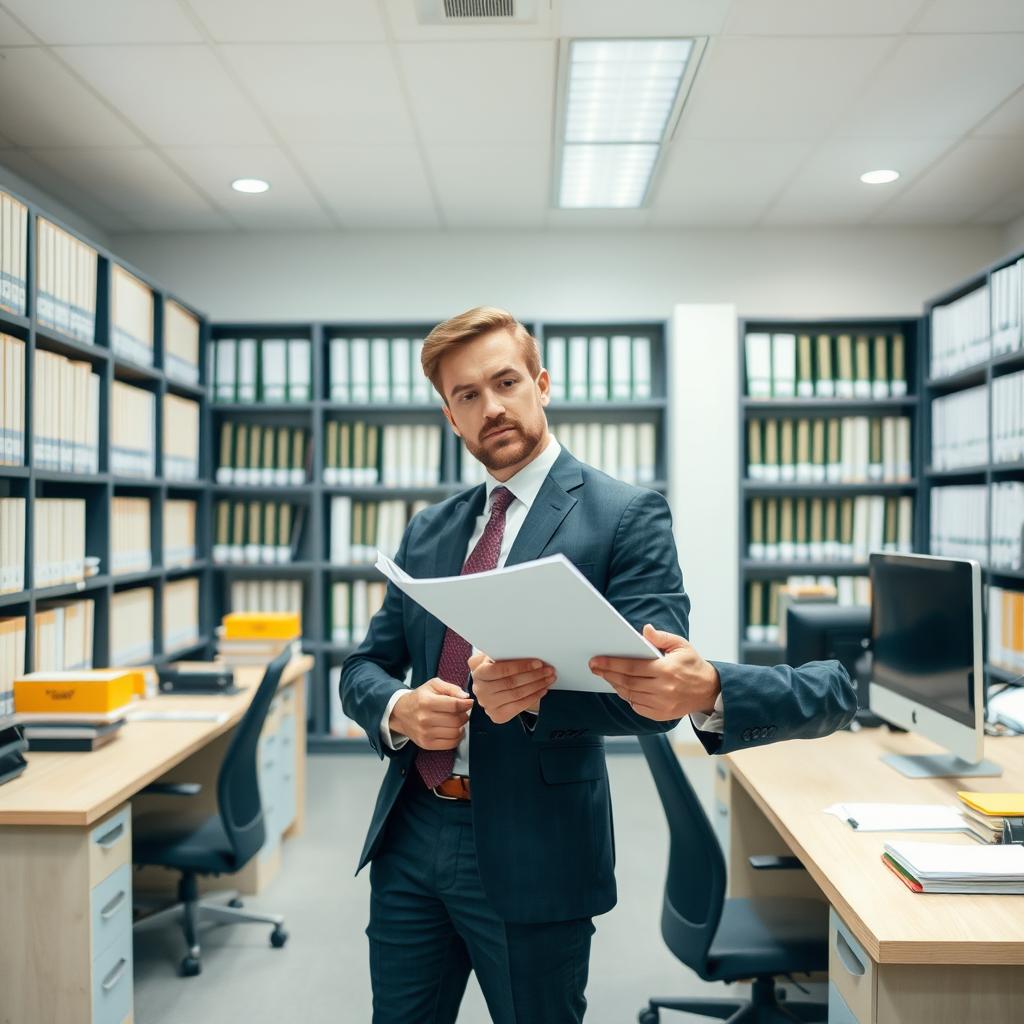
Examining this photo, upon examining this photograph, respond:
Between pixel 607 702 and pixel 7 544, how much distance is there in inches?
84.9

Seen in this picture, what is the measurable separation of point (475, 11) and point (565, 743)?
7.74ft

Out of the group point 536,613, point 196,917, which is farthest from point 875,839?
point 196,917

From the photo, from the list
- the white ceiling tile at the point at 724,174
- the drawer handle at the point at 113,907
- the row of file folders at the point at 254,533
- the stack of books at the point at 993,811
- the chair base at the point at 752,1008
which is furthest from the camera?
the row of file folders at the point at 254,533

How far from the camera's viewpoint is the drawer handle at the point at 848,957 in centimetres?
133

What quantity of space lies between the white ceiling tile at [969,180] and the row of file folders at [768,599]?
1959mm

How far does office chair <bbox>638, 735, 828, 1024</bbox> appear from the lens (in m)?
1.79

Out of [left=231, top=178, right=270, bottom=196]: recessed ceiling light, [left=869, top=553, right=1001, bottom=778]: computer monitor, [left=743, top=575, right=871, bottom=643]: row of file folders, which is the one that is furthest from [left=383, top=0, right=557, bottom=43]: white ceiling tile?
[left=743, top=575, right=871, bottom=643]: row of file folders

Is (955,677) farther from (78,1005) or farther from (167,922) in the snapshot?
(167,922)

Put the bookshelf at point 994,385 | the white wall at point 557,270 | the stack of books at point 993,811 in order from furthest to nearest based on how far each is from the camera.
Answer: the white wall at point 557,270 < the bookshelf at point 994,385 < the stack of books at point 993,811

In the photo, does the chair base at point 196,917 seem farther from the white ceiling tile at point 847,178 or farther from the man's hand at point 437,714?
the white ceiling tile at point 847,178

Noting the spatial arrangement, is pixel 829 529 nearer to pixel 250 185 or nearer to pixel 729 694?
pixel 250 185

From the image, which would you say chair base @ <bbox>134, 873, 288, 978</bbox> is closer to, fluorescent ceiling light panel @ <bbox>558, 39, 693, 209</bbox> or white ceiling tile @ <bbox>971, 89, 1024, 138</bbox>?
fluorescent ceiling light panel @ <bbox>558, 39, 693, 209</bbox>

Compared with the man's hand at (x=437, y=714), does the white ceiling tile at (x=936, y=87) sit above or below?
above

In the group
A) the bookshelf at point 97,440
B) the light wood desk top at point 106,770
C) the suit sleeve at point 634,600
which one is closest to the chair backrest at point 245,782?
the light wood desk top at point 106,770
